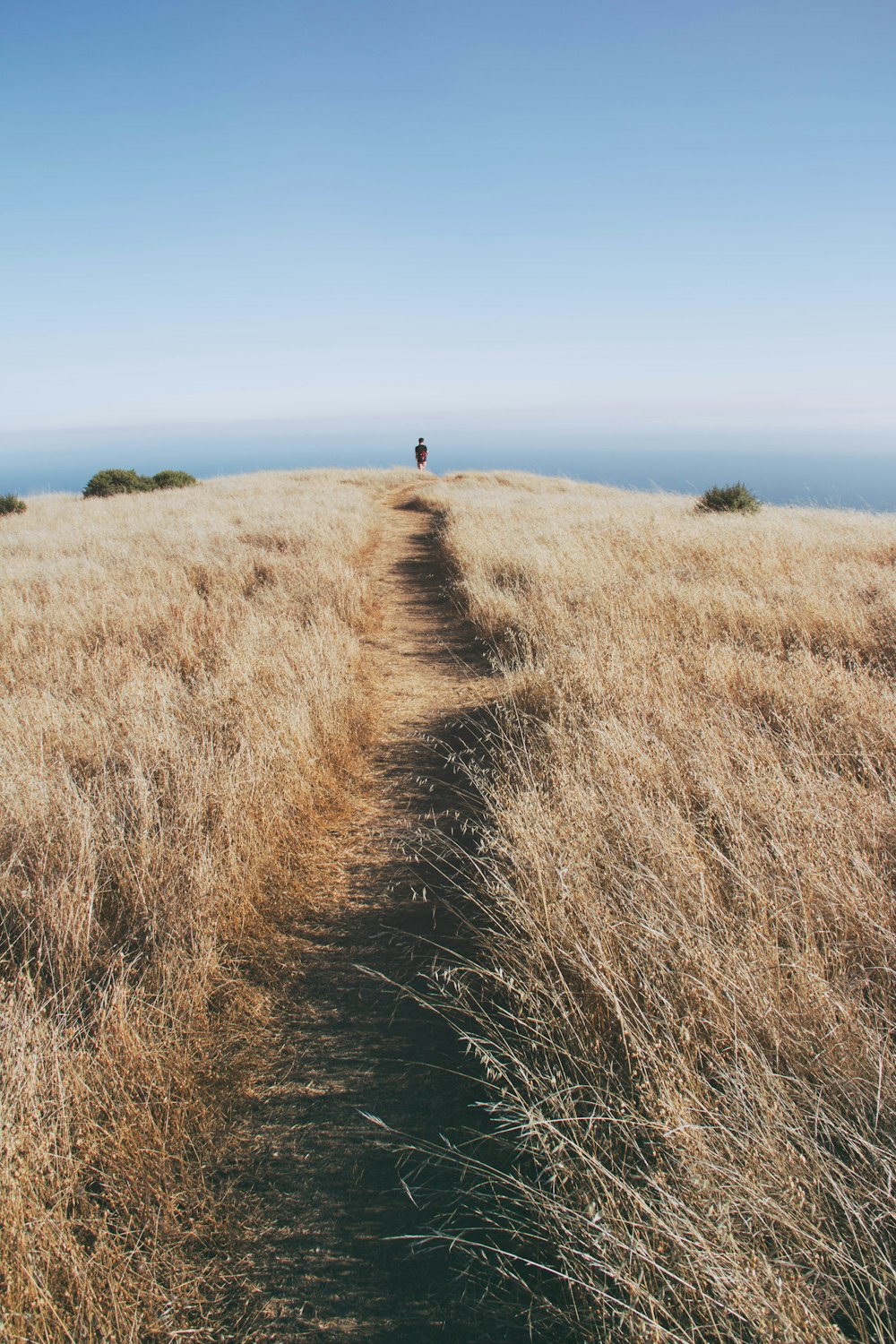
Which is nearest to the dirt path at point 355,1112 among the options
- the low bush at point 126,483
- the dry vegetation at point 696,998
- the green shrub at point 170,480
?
the dry vegetation at point 696,998

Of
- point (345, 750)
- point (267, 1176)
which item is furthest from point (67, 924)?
point (345, 750)

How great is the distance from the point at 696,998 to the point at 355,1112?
4.16ft

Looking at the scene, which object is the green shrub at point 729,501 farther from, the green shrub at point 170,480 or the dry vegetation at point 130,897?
the green shrub at point 170,480

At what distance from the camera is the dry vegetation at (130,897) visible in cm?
164

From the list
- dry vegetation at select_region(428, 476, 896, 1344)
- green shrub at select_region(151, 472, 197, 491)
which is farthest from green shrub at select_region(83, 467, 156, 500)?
dry vegetation at select_region(428, 476, 896, 1344)

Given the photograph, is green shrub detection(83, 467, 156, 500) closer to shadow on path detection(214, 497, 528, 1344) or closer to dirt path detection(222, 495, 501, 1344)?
shadow on path detection(214, 497, 528, 1344)

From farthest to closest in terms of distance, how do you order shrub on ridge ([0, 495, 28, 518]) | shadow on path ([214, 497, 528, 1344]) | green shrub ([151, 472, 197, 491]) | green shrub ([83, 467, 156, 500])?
1. green shrub ([151, 472, 197, 491])
2. green shrub ([83, 467, 156, 500])
3. shrub on ridge ([0, 495, 28, 518])
4. shadow on path ([214, 497, 528, 1344])

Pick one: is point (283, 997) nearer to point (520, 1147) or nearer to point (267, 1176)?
point (267, 1176)

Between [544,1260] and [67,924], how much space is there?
7.13 ft

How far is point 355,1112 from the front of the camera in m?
2.18

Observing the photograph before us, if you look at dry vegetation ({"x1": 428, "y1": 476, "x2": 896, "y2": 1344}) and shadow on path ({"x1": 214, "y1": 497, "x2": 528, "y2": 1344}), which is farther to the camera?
shadow on path ({"x1": 214, "y1": 497, "x2": 528, "y2": 1344})

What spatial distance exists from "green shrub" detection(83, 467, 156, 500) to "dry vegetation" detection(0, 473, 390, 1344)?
23.2m

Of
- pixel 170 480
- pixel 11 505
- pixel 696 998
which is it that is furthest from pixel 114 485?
pixel 696 998

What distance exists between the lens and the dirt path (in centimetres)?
164
